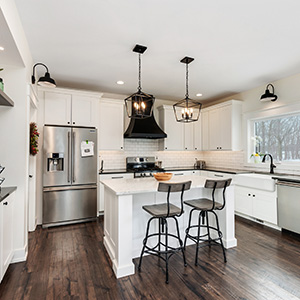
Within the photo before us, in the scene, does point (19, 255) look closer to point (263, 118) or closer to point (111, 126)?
point (111, 126)

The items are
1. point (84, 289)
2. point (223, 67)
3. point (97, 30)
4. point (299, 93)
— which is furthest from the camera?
point (299, 93)

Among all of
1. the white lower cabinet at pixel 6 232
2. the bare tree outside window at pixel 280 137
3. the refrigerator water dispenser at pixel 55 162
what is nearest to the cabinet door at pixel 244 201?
the bare tree outside window at pixel 280 137

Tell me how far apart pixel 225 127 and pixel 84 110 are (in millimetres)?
3296

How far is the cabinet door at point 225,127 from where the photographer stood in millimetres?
4852

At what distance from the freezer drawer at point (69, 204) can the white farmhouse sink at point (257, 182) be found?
2972 mm

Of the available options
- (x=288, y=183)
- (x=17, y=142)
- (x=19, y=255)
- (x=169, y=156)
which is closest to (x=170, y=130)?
(x=169, y=156)

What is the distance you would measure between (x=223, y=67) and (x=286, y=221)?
277 centimetres

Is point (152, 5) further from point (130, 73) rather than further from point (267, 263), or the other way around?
point (267, 263)

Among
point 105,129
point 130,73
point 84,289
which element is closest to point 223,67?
point 130,73

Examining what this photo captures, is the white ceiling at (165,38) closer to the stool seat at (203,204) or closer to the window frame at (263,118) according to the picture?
the window frame at (263,118)

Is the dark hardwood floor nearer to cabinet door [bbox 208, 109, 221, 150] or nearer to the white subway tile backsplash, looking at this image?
the white subway tile backsplash

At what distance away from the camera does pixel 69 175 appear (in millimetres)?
3877

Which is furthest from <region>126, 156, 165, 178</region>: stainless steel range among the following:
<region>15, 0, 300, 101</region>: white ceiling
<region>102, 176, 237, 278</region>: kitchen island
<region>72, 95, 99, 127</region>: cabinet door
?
<region>102, 176, 237, 278</region>: kitchen island

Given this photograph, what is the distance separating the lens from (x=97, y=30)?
2.42m
